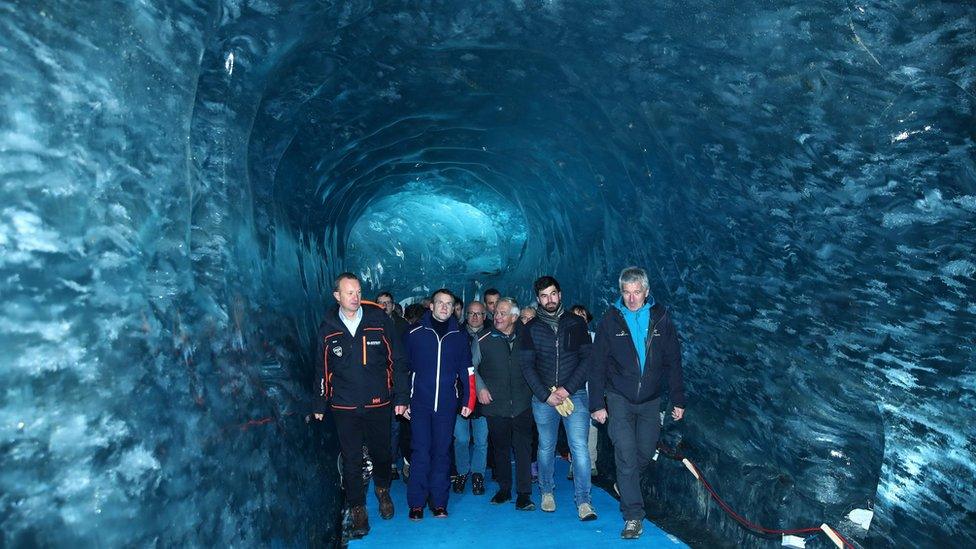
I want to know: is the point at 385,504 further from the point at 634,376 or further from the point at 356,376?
the point at 634,376

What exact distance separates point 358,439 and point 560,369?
5.65 feet

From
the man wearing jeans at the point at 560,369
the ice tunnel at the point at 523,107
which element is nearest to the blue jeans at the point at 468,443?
the man wearing jeans at the point at 560,369

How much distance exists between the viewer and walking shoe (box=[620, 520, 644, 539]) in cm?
493

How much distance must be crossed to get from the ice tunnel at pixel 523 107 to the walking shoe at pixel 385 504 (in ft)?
1.44

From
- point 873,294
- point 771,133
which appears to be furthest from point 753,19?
point 873,294

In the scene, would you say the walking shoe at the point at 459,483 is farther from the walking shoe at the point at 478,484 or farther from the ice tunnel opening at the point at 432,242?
the ice tunnel opening at the point at 432,242

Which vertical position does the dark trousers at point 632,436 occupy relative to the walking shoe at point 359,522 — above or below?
above

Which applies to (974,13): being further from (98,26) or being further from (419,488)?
(419,488)

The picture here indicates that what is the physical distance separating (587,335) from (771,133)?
228 cm

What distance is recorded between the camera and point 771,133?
3775 mm

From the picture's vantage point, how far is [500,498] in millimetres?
5855

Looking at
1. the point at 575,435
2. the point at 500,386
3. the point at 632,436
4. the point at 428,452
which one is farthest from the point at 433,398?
the point at 632,436

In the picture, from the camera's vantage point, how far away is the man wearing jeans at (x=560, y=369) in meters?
5.23

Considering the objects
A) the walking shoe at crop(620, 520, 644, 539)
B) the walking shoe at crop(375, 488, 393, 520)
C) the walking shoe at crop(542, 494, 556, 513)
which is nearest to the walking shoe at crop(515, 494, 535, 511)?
the walking shoe at crop(542, 494, 556, 513)
